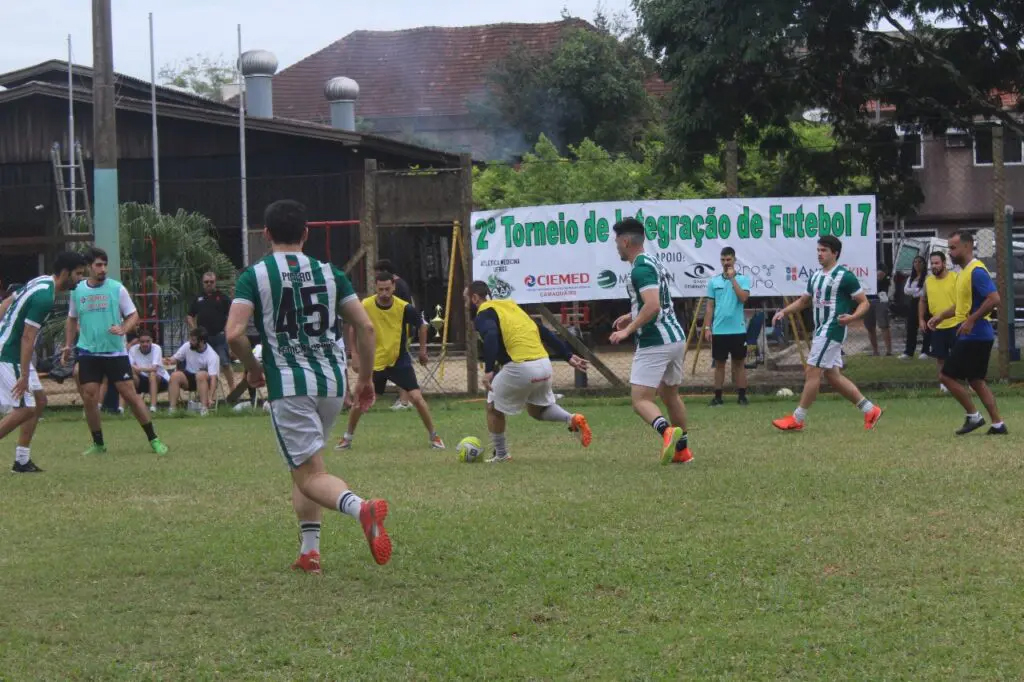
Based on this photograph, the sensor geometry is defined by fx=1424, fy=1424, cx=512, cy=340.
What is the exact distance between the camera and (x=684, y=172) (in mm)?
20266

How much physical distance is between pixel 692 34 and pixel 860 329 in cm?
1131

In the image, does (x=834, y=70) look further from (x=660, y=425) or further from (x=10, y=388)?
(x=10, y=388)

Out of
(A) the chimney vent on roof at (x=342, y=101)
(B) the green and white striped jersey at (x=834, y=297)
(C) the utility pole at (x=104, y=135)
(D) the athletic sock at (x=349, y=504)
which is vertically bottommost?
(D) the athletic sock at (x=349, y=504)

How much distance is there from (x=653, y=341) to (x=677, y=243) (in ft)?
21.6

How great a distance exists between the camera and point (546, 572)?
278 inches

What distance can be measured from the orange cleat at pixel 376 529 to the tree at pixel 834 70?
13.1 m

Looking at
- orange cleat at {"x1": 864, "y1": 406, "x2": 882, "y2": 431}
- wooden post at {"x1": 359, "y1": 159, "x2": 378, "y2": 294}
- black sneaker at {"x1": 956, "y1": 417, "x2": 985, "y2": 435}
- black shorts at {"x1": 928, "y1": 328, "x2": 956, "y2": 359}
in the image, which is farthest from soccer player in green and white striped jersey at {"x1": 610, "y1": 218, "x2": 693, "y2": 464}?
wooden post at {"x1": 359, "y1": 159, "x2": 378, "y2": 294}

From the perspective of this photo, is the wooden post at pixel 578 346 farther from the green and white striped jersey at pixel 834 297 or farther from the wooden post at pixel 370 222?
the green and white striped jersey at pixel 834 297

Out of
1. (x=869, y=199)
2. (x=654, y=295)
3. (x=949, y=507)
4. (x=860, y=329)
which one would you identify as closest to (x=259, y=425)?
(x=654, y=295)

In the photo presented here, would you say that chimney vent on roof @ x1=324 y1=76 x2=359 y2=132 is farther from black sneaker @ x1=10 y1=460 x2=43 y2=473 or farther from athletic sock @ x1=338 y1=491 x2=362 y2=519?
athletic sock @ x1=338 y1=491 x2=362 y2=519

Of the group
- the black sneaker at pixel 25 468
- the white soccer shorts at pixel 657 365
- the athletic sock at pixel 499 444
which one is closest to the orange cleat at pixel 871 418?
the white soccer shorts at pixel 657 365

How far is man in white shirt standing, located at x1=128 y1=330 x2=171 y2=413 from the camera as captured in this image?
60.2 feet

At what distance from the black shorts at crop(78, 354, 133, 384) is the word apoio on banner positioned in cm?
587

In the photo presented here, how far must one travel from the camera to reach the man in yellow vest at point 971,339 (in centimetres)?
1255
